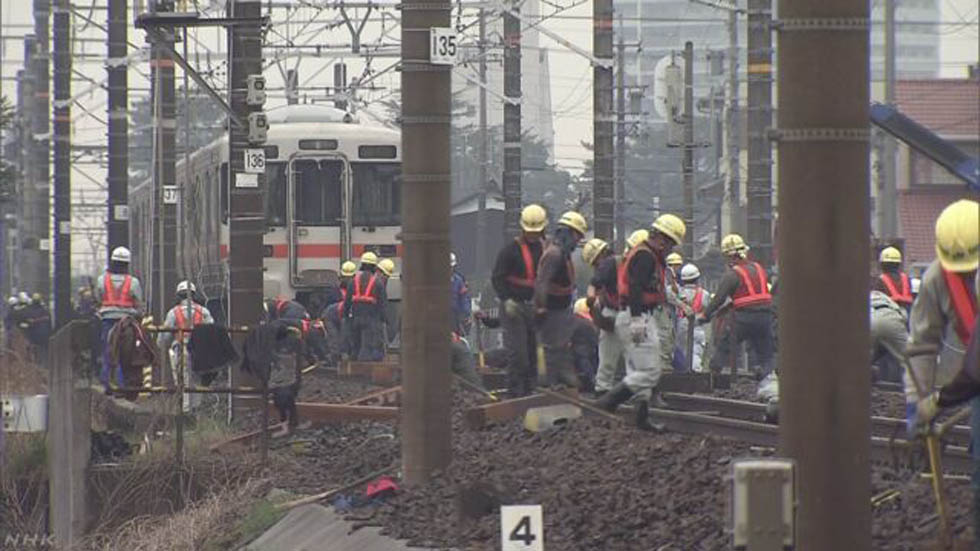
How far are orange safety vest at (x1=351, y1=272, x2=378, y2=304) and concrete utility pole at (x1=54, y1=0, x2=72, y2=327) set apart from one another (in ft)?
31.6

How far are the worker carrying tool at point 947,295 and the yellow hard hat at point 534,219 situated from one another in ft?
30.3

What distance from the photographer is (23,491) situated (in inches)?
742

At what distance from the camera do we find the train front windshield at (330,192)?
3152 centimetres

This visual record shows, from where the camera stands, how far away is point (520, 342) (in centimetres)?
1842

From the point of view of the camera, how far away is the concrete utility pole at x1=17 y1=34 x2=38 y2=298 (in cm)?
6266

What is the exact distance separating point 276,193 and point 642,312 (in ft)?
54.0

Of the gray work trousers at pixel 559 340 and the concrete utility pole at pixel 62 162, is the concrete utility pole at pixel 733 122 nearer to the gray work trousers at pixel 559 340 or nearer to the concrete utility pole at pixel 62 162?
the concrete utility pole at pixel 62 162

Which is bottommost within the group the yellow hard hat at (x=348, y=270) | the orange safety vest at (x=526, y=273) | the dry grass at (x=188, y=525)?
the dry grass at (x=188, y=525)

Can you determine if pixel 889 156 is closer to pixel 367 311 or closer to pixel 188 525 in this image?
pixel 367 311

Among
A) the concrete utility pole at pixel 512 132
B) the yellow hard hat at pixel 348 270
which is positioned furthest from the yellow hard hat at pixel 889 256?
the concrete utility pole at pixel 512 132

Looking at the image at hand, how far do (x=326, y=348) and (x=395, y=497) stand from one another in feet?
56.4

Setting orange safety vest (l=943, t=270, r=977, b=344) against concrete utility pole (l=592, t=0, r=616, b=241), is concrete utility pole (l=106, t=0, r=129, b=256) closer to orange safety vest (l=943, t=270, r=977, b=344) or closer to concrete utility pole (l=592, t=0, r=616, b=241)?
concrete utility pole (l=592, t=0, r=616, b=241)

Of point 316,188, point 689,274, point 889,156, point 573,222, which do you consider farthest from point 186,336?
point 889,156

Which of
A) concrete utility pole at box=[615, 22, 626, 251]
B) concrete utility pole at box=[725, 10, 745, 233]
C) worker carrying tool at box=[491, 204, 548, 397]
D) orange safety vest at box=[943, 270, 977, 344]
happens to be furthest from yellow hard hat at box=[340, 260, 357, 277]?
orange safety vest at box=[943, 270, 977, 344]
